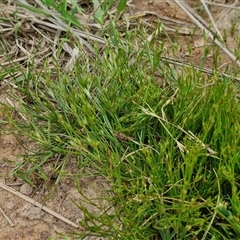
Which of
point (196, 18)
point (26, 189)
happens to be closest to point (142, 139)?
point (26, 189)

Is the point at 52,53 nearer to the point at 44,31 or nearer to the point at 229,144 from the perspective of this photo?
the point at 44,31

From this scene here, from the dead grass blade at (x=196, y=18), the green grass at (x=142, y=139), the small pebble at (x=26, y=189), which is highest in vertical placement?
the dead grass blade at (x=196, y=18)

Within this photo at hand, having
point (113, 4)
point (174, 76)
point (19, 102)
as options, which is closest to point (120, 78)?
point (174, 76)

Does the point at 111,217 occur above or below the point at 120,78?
below

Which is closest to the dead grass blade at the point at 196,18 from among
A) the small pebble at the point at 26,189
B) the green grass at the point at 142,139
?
the green grass at the point at 142,139

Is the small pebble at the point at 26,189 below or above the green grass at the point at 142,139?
below

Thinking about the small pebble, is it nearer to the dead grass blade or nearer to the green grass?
the green grass

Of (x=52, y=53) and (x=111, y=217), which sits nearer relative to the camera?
(x=111, y=217)

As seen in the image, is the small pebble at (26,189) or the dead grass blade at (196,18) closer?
the small pebble at (26,189)

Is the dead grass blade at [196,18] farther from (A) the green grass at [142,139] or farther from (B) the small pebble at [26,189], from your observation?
(B) the small pebble at [26,189]
